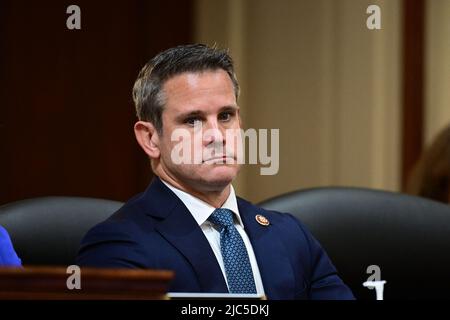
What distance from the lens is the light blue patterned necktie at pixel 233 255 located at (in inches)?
48.2

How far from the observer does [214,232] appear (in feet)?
4.19

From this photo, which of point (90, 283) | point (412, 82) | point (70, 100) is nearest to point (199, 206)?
point (90, 283)

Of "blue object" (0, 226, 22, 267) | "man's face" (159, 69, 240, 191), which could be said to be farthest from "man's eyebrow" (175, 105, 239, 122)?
"blue object" (0, 226, 22, 267)

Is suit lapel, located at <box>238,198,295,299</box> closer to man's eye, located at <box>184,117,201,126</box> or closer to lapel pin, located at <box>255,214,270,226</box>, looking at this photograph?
lapel pin, located at <box>255,214,270,226</box>

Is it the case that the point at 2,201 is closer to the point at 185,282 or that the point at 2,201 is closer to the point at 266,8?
the point at 266,8

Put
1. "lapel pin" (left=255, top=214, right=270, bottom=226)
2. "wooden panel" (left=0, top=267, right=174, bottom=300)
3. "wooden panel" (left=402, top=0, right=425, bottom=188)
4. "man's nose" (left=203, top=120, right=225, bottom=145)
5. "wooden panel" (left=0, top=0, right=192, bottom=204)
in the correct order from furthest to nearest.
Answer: "wooden panel" (left=402, top=0, right=425, bottom=188) < "wooden panel" (left=0, top=0, right=192, bottom=204) < "lapel pin" (left=255, top=214, right=270, bottom=226) < "man's nose" (left=203, top=120, right=225, bottom=145) < "wooden panel" (left=0, top=267, right=174, bottom=300)

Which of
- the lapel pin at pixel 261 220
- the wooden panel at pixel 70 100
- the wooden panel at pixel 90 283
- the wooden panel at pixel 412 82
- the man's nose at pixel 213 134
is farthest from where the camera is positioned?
the wooden panel at pixel 412 82

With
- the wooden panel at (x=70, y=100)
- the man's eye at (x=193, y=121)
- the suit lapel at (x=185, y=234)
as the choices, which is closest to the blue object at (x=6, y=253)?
the suit lapel at (x=185, y=234)

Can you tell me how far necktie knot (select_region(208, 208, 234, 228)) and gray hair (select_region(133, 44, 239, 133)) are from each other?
0.44ft

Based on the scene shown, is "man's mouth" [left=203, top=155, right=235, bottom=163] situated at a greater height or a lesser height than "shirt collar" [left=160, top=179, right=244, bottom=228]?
greater

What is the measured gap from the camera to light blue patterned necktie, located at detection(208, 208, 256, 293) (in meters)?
1.22

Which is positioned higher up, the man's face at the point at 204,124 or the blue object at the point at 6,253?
the man's face at the point at 204,124

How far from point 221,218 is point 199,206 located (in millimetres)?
36

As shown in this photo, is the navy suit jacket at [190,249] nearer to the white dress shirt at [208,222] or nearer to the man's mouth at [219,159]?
the white dress shirt at [208,222]
